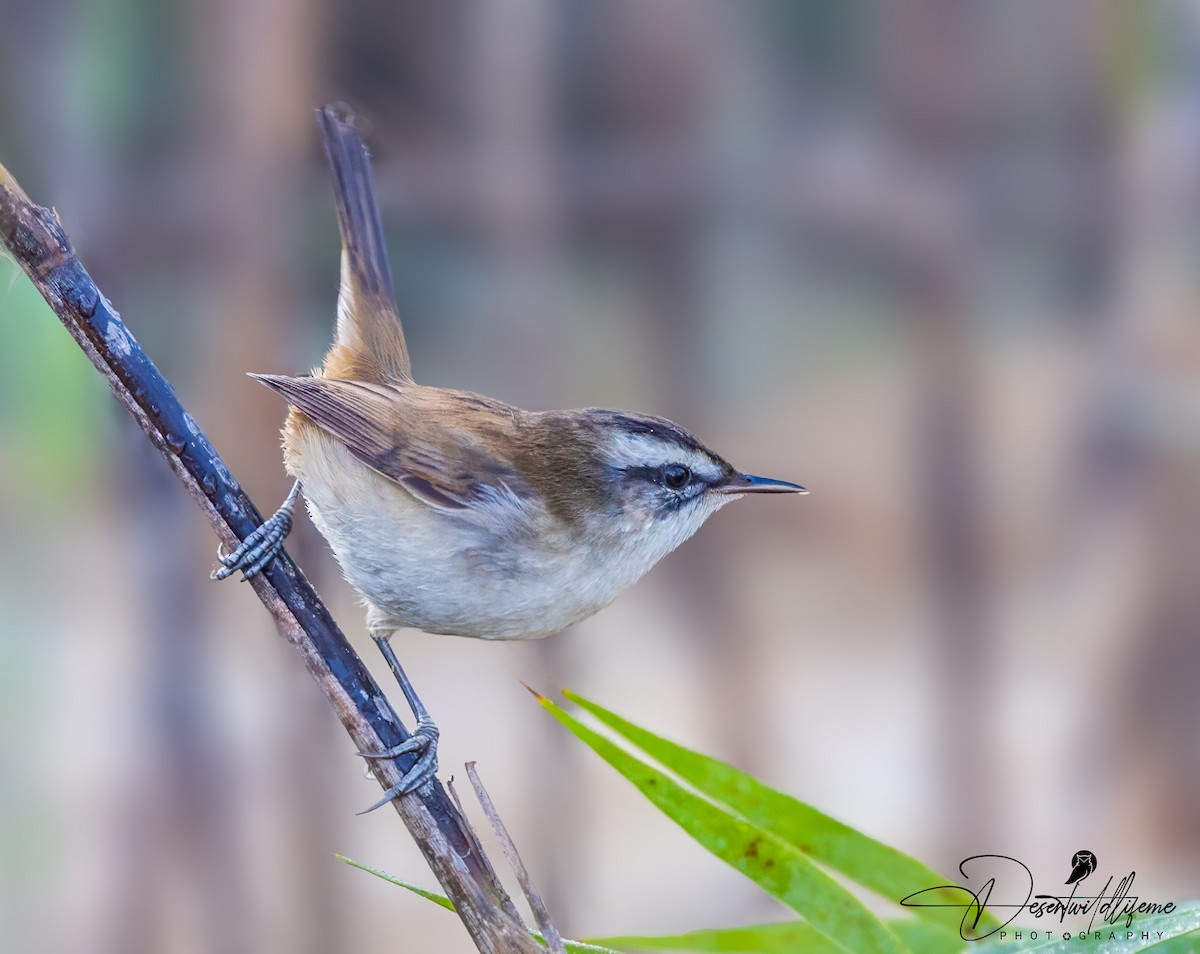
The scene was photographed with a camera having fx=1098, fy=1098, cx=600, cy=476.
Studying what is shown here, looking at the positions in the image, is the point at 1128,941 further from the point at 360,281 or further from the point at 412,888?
the point at 360,281

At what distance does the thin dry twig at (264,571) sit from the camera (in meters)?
0.78

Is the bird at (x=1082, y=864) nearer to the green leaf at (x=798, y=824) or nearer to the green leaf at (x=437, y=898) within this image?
the green leaf at (x=798, y=824)

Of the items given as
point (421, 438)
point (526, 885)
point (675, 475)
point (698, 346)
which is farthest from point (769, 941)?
point (698, 346)

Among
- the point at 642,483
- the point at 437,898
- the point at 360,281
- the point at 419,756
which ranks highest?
the point at 360,281

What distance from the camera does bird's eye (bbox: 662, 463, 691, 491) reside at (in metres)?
1.16

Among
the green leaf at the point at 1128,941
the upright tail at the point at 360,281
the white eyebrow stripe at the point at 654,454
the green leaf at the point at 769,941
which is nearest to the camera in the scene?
the green leaf at the point at 1128,941

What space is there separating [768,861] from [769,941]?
0.11m

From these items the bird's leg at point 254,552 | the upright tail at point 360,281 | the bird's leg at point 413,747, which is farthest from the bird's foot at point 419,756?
the upright tail at point 360,281

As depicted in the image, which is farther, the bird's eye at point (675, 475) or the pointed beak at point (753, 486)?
the bird's eye at point (675, 475)

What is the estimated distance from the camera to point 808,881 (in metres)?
0.64

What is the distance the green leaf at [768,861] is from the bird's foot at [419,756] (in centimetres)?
28

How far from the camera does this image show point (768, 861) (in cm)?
64

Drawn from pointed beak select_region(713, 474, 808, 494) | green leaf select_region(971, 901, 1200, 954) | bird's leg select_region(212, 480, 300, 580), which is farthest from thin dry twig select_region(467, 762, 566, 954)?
pointed beak select_region(713, 474, 808, 494)

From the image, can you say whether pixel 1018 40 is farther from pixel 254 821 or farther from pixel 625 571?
pixel 254 821
